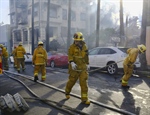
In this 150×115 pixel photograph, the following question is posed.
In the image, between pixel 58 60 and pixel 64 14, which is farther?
pixel 64 14

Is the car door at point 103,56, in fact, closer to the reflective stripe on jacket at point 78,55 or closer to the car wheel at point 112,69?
the car wheel at point 112,69

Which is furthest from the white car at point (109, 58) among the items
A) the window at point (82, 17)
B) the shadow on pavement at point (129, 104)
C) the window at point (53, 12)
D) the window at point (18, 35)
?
the window at point (18, 35)

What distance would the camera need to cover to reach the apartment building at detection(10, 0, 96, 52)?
32700 mm

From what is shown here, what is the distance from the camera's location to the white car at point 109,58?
10.9 meters

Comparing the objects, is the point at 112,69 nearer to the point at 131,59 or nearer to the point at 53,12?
the point at 131,59

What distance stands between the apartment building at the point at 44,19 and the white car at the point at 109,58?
18389 mm

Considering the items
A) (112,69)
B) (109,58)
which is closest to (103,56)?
(109,58)

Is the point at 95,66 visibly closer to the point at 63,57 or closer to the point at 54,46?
the point at 63,57

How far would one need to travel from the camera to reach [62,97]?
6023 mm

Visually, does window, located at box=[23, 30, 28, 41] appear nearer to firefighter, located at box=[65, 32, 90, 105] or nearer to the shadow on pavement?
the shadow on pavement

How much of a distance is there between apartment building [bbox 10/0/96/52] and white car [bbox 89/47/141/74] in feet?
60.3

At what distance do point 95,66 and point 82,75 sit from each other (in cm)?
712

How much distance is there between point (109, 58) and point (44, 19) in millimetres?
22828

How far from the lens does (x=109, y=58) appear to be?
11.4 metres
